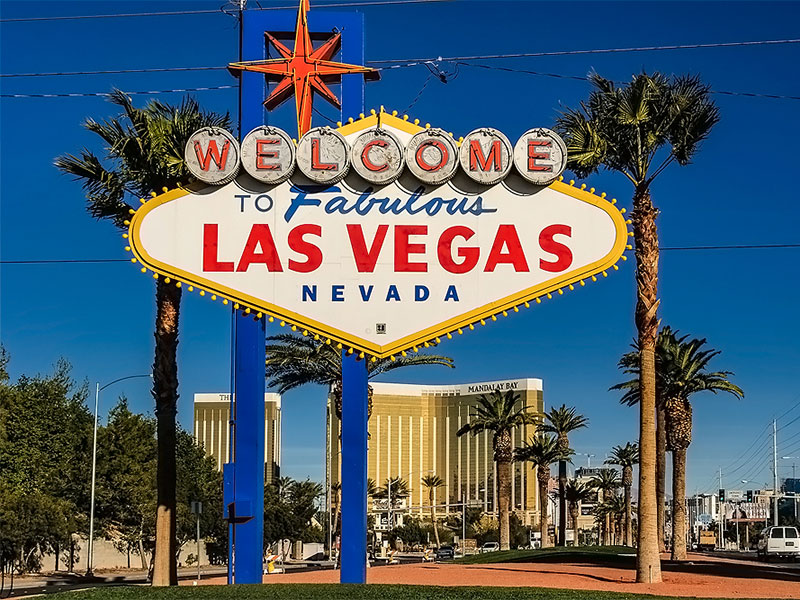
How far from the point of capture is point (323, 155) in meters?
18.6

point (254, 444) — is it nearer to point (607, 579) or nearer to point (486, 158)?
point (486, 158)

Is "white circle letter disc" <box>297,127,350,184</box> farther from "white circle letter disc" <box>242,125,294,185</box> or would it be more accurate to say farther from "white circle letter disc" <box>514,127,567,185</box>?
"white circle letter disc" <box>514,127,567,185</box>

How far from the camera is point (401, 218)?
1856cm

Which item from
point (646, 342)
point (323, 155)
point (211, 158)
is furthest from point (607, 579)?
point (211, 158)

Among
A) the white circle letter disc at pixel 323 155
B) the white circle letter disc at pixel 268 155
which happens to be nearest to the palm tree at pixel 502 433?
the white circle letter disc at pixel 323 155

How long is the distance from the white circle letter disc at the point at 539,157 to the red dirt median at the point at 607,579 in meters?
10.7

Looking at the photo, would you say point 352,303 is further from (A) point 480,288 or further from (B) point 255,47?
(B) point 255,47

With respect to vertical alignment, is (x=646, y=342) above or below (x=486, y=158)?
below

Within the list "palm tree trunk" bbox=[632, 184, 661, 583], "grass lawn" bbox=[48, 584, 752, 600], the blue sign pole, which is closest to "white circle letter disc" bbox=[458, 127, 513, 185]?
the blue sign pole

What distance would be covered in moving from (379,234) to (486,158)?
2.20 metres

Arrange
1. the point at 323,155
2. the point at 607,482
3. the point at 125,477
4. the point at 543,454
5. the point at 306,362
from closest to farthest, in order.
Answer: the point at 323,155, the point at 306,362, the point at 125,477, the point at 543,454, the point at 607,482

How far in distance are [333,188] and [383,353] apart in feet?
9.63

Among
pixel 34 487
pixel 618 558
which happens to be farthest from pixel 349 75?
pixel 34 487

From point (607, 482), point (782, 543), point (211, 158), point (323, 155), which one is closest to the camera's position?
point (211, 158)
